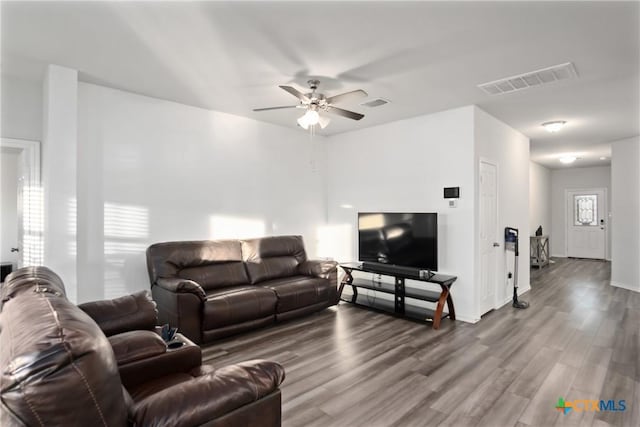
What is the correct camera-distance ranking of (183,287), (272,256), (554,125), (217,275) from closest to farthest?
(183,287)
(217,275)
(272,256)
(554,125)

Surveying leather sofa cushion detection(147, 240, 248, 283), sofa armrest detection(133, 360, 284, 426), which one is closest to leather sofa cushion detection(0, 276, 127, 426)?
sofa armrest detection(133, 360, 284, 426)

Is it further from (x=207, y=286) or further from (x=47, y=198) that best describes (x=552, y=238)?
(x=47, y=198)

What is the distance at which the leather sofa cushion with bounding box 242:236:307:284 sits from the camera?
4629mm

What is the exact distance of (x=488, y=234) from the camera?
4715mm

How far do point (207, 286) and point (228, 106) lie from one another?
2331 mm

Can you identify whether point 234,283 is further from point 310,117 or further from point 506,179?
point 506,179

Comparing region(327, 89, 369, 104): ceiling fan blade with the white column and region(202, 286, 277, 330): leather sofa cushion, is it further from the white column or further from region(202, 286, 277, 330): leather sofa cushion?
the white column

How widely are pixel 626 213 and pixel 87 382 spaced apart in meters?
8.08

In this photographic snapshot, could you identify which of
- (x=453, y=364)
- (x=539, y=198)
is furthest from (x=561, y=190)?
(x=453, y=364)

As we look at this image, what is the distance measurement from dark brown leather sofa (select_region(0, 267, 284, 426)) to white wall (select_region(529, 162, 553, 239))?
31.0 ft

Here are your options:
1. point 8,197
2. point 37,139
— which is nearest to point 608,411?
point 37,139

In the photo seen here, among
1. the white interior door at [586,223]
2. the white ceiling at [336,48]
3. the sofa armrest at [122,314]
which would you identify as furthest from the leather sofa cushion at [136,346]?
the white interior door at [586,223]

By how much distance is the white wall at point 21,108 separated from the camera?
11.5 ft

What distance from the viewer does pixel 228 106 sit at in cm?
448
